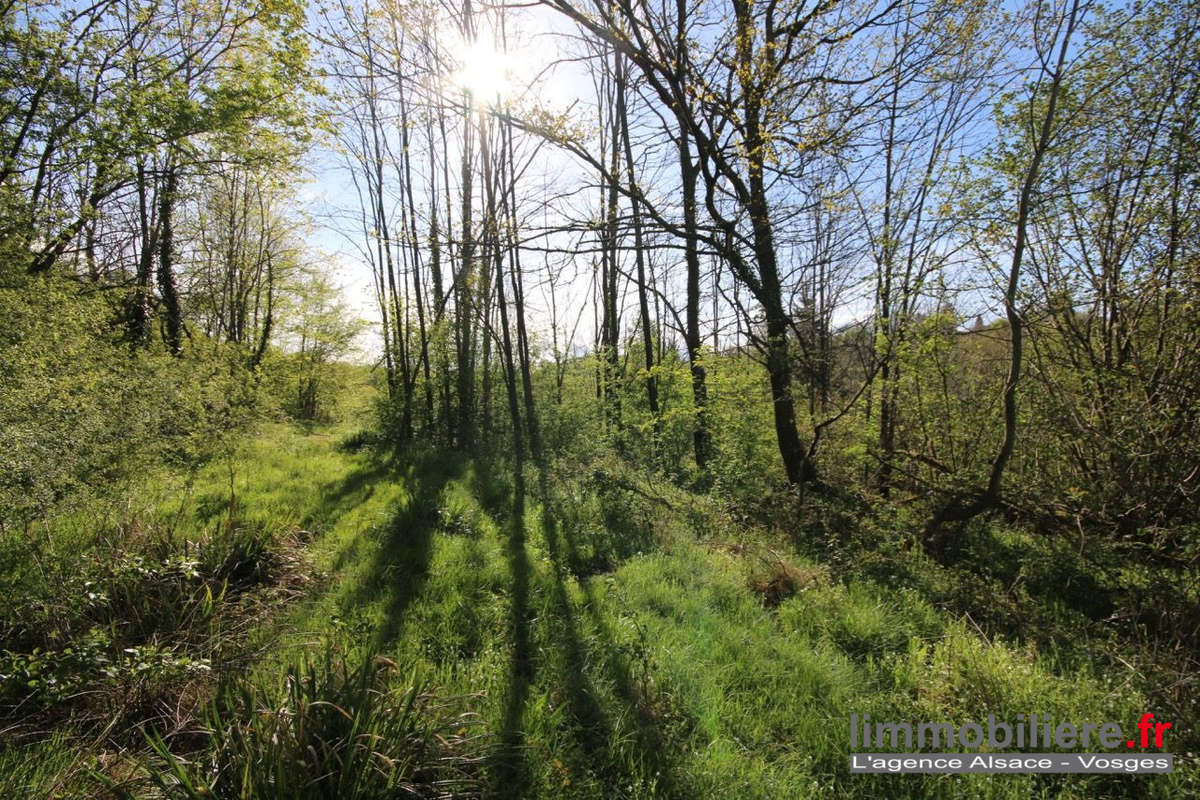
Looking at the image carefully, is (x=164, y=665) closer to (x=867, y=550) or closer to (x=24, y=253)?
(x=867, y=550)

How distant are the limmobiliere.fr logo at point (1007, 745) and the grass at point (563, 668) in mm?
69

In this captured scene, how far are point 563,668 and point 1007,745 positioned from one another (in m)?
2.47

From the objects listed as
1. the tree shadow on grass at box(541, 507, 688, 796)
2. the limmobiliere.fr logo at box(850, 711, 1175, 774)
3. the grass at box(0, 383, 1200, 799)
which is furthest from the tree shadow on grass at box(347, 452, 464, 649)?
the limmobiliere.fr logo at box(850, 711, 1175, 774)

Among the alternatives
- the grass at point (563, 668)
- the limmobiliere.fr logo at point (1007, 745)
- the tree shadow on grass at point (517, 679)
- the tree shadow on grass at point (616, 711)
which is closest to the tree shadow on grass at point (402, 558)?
the grass at point (563, 668)

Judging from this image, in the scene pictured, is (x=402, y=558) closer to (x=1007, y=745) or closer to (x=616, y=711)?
(x=616, y=711)

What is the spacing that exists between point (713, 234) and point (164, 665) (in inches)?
255

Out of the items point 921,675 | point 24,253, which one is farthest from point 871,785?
point 24,253

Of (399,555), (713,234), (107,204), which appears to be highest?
(107,204)

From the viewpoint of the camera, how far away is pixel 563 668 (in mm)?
2893

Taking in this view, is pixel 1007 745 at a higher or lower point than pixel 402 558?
lower

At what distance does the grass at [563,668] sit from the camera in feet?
6.27

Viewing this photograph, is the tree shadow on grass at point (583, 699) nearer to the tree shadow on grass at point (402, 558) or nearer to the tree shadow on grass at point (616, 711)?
the tree shadow on grass at point (616, 711)

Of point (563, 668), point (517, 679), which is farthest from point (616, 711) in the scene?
point (517, 679)

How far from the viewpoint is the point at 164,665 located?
86.9 inches
